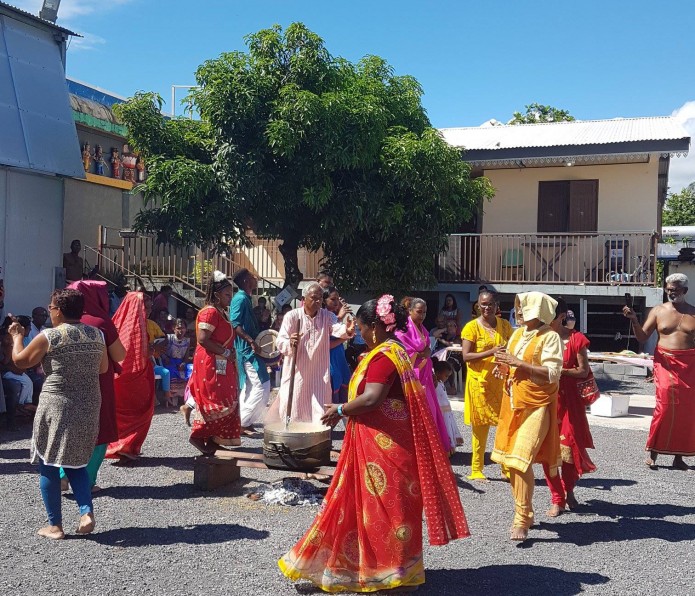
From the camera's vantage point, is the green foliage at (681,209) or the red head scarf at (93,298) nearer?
the red head scarf at (93,298)

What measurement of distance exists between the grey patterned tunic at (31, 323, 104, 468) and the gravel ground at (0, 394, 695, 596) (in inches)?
22.8

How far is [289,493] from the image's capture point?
6.04 meters

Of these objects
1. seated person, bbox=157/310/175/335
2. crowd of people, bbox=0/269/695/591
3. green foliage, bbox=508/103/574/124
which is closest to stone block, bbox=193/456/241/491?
crowd of people, bbox=0/269/695/591

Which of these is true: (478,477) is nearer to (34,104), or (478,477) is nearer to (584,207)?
(34,104)

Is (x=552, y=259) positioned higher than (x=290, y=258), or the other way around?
(x=552, y=259)

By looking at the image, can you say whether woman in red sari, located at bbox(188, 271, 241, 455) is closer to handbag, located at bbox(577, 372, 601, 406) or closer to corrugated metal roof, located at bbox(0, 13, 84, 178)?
handbag, located at bbox(577, 372, 601, 406)

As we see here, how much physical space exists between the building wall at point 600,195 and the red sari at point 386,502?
14.1 meters

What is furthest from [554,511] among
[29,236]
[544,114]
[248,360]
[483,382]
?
[544,114]

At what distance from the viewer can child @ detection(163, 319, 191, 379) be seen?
11.1 m

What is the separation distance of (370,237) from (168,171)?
12.5 ft

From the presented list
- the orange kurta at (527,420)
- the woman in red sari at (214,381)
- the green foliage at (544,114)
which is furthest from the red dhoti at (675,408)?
the green foliage at (544,114)

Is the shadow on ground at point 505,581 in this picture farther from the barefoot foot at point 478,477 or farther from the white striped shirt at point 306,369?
the white striped shirt at point 306,369

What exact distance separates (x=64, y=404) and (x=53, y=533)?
839mm

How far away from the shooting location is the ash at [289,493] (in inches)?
236
